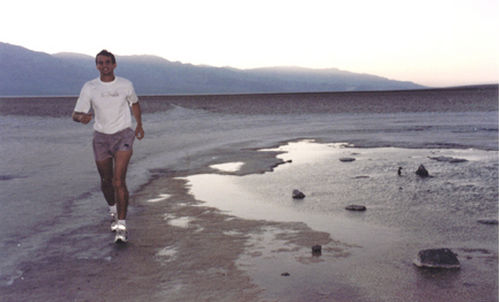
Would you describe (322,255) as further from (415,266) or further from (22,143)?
(22,143)

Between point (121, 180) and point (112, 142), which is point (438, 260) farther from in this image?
point (112, 142)

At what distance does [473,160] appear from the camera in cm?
1120

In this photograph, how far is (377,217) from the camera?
6.31 meters

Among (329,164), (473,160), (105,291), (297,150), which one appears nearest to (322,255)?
(105,291)

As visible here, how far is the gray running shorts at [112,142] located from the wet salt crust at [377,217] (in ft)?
5.97

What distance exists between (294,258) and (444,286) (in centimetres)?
141

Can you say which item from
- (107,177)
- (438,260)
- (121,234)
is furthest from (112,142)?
(438,260)

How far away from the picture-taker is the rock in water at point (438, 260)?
4.34m

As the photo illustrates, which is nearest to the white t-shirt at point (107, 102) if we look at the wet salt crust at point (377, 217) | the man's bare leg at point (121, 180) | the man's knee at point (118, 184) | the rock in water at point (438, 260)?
the man's bare leg at point (121, 180)

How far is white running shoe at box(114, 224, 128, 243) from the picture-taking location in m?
5.32

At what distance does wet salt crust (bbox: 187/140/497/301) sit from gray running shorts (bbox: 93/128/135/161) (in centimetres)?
182

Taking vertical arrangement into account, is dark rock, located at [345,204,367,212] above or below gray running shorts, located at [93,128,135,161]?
below

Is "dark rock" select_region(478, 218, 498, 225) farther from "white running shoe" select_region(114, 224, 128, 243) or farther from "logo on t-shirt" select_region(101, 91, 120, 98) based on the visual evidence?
"logo on t-shirt" select_region(101, 91, 120, 98)

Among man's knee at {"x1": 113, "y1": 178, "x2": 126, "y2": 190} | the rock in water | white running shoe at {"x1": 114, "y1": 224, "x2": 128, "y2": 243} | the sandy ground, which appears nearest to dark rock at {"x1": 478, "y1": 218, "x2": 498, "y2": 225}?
the rock in water
